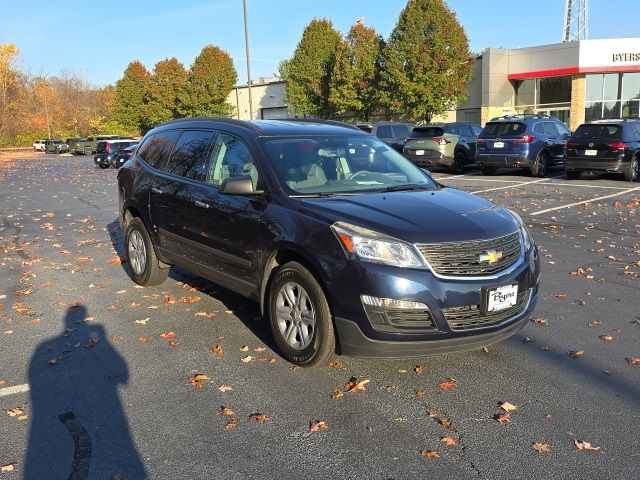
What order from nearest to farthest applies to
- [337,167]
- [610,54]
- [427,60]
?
[337,167] < [427,60] < [610,54]

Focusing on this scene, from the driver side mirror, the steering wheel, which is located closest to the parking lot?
the driver side mirror

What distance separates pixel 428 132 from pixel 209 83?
1611 inches

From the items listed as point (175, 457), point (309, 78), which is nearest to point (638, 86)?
point (309, 78)

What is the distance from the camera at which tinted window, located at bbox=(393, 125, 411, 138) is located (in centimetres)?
2167

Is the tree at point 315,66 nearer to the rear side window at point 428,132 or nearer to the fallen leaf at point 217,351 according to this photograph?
the rear side window at point 428,132

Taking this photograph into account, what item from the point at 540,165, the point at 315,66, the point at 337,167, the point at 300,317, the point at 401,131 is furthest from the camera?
the point at 315,66

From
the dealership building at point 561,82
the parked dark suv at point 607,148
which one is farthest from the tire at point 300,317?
the dealership building at point 561,82

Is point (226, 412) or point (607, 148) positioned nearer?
point (226, 412)

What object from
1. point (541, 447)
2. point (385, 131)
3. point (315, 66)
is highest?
point (315, 66)

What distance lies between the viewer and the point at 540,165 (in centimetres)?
1809

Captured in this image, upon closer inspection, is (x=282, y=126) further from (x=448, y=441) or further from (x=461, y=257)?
(x=448, y=441)

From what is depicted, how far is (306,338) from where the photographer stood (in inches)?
167

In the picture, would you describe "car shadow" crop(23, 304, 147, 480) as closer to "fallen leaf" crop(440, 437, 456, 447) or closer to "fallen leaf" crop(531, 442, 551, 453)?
"fallen leaf" crop(440, 437, 456, 447)

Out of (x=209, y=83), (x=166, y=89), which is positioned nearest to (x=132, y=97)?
(x=166, y=89)
